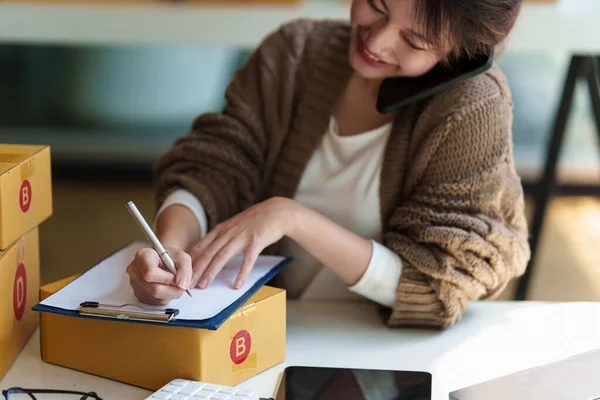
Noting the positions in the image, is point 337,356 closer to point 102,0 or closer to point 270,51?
point 270,51

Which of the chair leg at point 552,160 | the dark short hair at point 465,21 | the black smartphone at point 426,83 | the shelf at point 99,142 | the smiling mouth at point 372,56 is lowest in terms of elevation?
the shelf at point 99,142

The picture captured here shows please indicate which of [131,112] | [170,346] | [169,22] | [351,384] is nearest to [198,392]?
[170,346]

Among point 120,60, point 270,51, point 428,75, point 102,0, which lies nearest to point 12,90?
point 120,60

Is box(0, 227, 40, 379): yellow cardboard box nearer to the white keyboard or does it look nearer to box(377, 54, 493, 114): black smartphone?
the white keyboard

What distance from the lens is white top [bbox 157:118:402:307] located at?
4.27 ft

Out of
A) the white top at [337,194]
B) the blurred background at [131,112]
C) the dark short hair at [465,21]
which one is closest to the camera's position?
the dark short hair at [465,21]

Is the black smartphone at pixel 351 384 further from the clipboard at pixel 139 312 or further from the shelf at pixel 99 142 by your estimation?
the shelf at pixel 99 142

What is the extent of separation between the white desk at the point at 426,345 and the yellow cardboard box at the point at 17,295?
0.02 metres

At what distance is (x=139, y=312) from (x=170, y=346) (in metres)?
0.05

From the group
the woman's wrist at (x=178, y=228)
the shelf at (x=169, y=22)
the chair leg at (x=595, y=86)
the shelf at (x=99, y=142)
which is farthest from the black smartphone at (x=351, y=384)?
the shelf at (x=99, y=142)

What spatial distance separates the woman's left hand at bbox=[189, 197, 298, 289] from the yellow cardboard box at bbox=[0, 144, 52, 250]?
21cm

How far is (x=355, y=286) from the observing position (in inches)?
45.9

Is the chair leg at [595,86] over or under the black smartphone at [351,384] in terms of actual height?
over

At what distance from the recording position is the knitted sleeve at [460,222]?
1.13m
